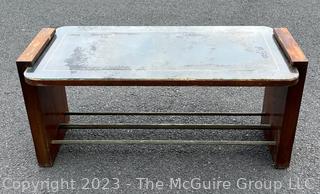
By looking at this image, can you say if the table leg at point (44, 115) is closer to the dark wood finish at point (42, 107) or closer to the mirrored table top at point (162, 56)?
the dark wood finish at point (42, 107)

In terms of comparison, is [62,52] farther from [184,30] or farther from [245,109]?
[245,109]

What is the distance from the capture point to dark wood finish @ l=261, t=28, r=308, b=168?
1965 mm

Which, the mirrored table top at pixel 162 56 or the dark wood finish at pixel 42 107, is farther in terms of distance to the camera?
the dark wood finish at pixel 42 107

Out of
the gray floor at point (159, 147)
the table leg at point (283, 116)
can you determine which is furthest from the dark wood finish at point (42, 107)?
the table leg at point (283, 116)

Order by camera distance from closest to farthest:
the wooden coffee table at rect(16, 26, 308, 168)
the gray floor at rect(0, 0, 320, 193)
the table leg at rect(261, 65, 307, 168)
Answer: the wooden coffee table at rect(16, 26, 308, 168) → the table leg at rect(261, 65, 307, 168) → the gray floor at rect(0, 0, 320, 193)

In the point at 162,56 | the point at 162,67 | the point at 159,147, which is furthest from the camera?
the point at 159,147

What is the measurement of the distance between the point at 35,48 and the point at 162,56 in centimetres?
66

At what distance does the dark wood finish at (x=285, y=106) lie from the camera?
77.4 inches

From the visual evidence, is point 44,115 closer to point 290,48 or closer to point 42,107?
point 42,107

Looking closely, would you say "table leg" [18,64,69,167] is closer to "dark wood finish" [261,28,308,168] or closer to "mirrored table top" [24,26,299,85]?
"mirrored table top" [24,26,299,85]

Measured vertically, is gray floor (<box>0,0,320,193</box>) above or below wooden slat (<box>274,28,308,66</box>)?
below

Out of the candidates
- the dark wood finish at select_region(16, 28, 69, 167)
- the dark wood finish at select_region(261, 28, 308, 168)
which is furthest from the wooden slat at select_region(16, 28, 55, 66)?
the dark wood finish at select_region(261, 28, 308, 168)

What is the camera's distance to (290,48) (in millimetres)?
2070

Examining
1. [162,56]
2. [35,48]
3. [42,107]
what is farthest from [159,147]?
[35,48]
